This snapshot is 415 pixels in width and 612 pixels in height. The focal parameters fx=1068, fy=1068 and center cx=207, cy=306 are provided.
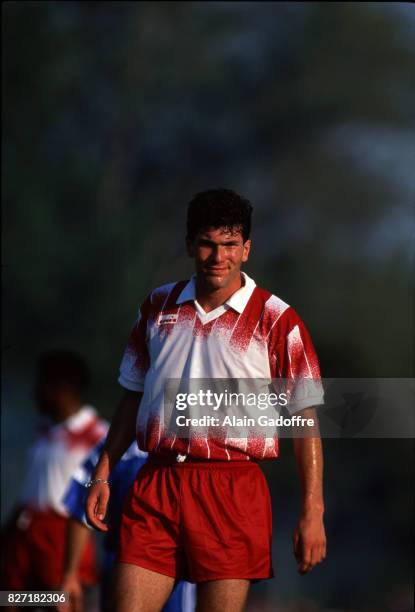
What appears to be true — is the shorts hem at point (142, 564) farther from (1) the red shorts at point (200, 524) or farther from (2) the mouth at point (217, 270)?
(2) the mouth at point (217, 270)

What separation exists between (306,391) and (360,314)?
1131 cm

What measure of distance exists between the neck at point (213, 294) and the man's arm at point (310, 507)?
0.41 metres

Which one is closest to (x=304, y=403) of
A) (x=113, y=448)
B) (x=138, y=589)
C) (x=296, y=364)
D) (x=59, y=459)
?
(x=296, y=364)

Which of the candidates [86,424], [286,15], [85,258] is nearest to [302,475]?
[86,424]

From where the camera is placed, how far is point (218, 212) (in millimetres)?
3100

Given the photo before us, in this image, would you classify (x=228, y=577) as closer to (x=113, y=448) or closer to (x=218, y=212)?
(x=113, y=448)

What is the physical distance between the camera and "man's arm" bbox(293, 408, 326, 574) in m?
2.93

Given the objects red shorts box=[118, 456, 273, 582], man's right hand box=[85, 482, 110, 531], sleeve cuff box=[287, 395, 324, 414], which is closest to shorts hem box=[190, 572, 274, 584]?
red shorts box=[118, 456, 273, 582]

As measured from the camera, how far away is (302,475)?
303 cm

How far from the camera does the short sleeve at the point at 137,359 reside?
10.6 ft

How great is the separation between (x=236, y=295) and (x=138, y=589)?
88 cm

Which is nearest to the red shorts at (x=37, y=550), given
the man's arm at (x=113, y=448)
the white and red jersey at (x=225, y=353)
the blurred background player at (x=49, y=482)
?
the blurred background player at (x=49, y=482)

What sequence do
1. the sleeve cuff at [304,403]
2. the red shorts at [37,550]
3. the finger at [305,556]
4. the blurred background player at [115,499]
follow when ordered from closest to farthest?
the finger at [305,556] < the sleeve cuff at [304,403] < the blurred background player at [115,499] < the red shorts at [37,550]

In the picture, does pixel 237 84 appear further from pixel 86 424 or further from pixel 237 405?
pixel 237 405
